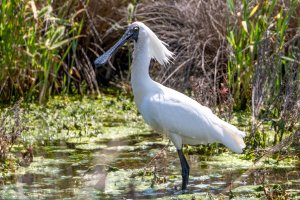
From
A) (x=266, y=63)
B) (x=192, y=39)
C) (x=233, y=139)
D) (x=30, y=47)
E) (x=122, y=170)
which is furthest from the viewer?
(x=192, y=39)

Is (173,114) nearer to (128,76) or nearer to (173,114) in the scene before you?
(173,114)

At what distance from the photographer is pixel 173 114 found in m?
7.38

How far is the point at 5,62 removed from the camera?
402 inches

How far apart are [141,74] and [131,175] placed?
881 mm

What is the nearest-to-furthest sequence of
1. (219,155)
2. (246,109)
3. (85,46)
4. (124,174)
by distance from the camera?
(124,174), (219,155), (246,109), (85,46)

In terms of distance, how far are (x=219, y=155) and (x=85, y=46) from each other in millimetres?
4065

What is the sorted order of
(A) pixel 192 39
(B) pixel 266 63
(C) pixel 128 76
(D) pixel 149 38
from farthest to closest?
1. (C) pixel 128 76
2. (A) pixel 192 39
3. (B) pixel 266 63
4. (D) pixel 149 38

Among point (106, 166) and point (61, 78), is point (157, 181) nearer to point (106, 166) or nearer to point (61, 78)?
point (106, 166)

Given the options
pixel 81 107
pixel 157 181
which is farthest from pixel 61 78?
pixel 157 181

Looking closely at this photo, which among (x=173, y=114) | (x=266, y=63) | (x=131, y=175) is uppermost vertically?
(x=266, y=63)

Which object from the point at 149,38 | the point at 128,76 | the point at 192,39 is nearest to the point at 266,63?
the point at 149,38

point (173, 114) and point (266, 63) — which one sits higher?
point (266, 63)

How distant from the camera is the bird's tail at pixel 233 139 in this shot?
7230 mm

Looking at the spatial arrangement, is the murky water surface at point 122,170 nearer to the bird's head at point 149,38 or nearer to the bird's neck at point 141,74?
the bird's neck at point 141,74
